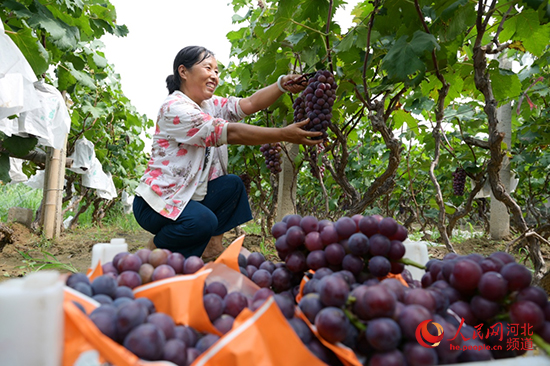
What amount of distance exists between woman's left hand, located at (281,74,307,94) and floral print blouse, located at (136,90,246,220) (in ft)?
1.66

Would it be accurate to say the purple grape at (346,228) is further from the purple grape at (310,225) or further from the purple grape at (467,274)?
the purple grape at (467,274)

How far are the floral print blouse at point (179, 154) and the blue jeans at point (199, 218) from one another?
8cm

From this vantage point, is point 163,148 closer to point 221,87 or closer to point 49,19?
point 49,19

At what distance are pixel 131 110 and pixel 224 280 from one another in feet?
28.1

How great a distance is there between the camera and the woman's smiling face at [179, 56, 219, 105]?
2.47 meters

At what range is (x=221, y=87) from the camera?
5.38m

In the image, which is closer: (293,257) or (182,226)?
(293,257)

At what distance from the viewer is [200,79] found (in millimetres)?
2475

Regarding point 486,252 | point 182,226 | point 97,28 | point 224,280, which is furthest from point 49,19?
point 486,252

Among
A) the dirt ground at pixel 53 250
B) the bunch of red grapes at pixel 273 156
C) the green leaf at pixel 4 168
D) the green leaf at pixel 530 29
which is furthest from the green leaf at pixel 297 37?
the green leaf at pixel 4 168

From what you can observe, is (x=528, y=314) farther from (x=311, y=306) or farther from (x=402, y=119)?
(x=402, y=119)

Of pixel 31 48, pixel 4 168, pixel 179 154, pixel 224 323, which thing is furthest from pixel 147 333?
pixel 4 168

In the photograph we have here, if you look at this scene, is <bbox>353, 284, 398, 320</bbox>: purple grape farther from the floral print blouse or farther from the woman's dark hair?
the woman's dark hair

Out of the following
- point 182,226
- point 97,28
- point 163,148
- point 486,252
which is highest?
point 97,28
